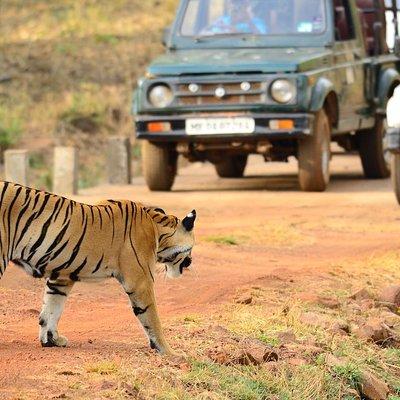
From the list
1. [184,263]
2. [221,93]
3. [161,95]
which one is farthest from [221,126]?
[184,263]

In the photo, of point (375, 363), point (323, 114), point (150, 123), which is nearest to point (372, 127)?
point (323, 114)

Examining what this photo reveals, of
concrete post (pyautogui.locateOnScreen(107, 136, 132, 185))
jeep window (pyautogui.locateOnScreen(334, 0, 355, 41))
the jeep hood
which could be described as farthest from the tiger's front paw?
concrete post (pyautogui.locateOnScreen(107, 136, 132, 185))

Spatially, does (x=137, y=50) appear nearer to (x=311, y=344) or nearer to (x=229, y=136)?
(x=229, y=136)

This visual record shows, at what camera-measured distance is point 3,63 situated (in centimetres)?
2428

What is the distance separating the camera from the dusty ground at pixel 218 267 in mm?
6793

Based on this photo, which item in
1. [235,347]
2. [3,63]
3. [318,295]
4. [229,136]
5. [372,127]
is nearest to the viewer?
[235,347]

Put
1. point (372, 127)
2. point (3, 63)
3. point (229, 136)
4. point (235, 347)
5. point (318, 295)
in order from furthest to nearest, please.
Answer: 1. point (3, 63)
2. point (372, 127)
3. point (229, 136)
4. point (318, 295)
5. point (235, 347)

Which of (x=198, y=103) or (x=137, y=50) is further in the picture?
(x=137, y=50)

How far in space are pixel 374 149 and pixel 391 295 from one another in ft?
25.4

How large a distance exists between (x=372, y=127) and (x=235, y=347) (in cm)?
978

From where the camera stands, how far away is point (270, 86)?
14758 mm

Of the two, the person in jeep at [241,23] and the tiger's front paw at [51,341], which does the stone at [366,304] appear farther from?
the person in jeep at [241,23]

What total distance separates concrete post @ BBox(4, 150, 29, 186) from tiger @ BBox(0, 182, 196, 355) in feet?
27.4

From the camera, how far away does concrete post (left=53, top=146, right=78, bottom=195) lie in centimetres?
1576
